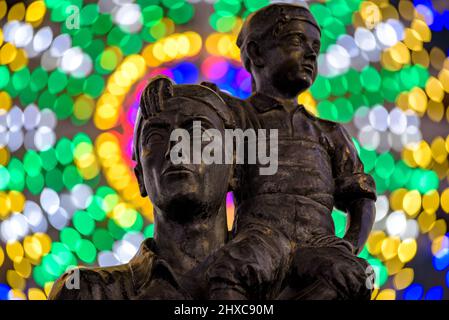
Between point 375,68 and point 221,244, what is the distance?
14.1 feet

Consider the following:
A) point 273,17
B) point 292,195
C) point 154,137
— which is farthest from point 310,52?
point 154,137

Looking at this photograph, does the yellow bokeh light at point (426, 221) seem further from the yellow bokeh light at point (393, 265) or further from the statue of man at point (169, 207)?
the statue of man at point (169, 207)

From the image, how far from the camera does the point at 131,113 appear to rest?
24.1ft

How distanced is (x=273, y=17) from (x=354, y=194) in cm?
67

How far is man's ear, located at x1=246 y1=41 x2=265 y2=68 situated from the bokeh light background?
2.86m

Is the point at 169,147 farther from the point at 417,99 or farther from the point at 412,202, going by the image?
the point at 417,99

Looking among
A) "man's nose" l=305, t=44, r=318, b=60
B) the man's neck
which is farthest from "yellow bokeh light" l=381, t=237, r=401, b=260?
the man's neck

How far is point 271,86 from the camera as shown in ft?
13.7

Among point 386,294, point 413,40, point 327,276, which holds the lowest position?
point 386,294

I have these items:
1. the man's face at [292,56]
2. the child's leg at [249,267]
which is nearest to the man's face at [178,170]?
the child's leg at [249,267]

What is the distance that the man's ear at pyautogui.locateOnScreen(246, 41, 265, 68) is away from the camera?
420cm

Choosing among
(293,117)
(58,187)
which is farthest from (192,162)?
(58,187)

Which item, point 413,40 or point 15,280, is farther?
point 413,40

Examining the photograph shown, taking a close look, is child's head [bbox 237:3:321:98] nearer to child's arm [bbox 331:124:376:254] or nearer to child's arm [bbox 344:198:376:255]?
child's arm [bbox 331:124:376:254]
